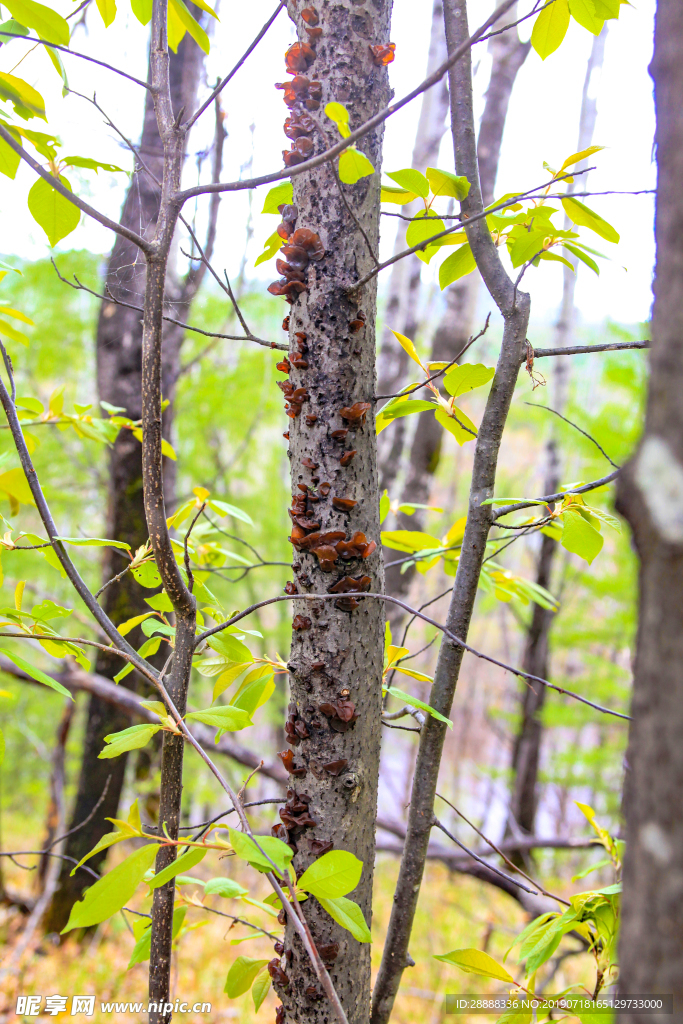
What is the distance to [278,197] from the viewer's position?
1.10 m

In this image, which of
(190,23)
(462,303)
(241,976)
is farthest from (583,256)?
(462,303)

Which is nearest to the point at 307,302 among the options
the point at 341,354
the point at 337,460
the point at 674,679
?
the point at 341,354

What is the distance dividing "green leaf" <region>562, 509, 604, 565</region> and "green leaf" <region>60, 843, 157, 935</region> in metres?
0.76

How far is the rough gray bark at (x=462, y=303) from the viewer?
11.9 ft

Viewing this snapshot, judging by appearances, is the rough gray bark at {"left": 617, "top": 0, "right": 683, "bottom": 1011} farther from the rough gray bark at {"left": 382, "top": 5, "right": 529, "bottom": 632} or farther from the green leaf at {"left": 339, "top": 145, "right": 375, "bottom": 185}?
the rough gray bark at {"left": 382, "top": 5, "right": 529, "bottom": 632}

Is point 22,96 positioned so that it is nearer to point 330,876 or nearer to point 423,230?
point 423,230

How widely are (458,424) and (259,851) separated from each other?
32.2 inches

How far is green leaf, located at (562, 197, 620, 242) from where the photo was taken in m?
0.94

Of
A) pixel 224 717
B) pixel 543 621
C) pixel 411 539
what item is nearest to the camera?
pixel 224 717

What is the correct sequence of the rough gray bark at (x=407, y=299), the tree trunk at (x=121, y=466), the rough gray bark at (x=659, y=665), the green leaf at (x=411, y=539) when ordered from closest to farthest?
1. the rough gray bark at (x=659, y=665)
2. the green leaf at (x=411, y=539)
3. the tree trunk at (x=121, y=466)
4. the rough gray bark at (x=407, y=299)

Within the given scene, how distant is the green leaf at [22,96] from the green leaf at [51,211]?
9 centimetres

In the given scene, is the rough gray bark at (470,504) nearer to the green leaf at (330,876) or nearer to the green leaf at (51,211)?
the green leaf at (330,876)

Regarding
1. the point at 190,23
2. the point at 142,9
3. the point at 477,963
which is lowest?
the point at 477,963

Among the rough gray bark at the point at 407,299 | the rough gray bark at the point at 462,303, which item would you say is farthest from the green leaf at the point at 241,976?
the rough gray bark at the point at 407,299
